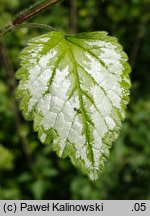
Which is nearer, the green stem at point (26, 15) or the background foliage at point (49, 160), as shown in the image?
the green stem at point (26, 15)

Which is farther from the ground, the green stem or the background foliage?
the green stem

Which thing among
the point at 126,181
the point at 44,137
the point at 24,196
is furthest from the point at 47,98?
the point at 126,181

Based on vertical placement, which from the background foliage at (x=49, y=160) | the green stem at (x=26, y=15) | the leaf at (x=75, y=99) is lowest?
the background foliage at (x=49, y=160)

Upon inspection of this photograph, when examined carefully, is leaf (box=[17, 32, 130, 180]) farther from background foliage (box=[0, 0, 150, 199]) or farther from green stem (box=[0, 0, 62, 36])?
background foliage (box=[0, 0, 150, 199])

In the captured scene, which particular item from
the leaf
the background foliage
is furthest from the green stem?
the background foliage

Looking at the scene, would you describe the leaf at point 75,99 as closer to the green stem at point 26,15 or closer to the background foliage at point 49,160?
the green stem at point 26,15

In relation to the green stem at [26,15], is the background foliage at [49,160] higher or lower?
lower

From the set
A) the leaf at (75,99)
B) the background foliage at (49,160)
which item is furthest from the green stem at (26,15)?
the background foliage at (49,160)

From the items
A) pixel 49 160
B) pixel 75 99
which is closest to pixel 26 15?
pixel 75 99

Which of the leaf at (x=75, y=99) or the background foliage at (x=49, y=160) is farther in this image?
the background foliage at (x=49, y=160)

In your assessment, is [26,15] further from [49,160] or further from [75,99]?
[49,160]
